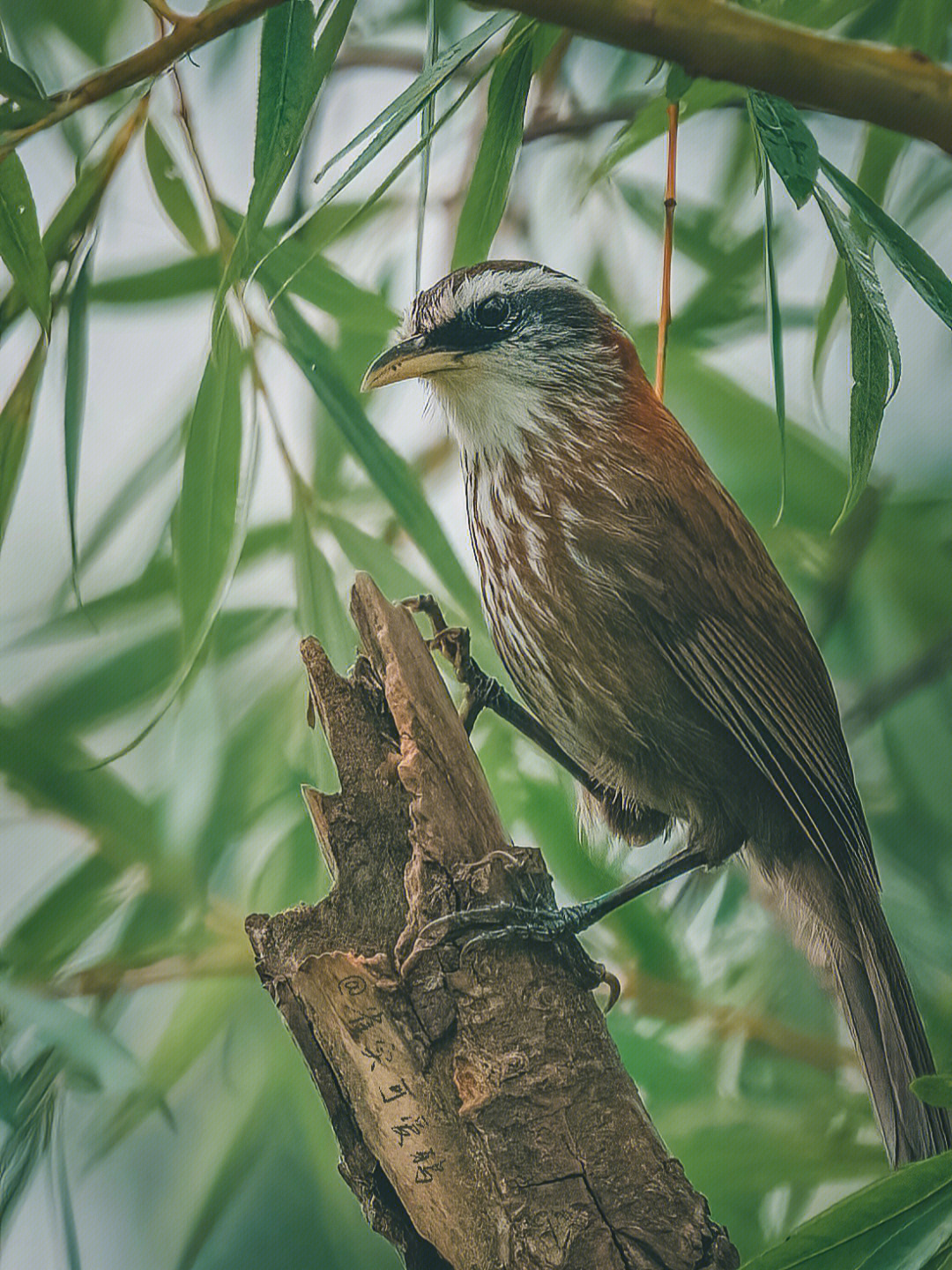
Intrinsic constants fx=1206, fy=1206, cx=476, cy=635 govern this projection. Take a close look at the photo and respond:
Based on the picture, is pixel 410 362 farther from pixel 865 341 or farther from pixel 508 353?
pixel 865 341

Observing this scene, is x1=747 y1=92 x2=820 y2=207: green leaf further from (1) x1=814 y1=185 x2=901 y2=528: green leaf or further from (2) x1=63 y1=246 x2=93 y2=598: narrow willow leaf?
(2) x1=63 y1=246 x2=93 y2=598: narrow willow leaf

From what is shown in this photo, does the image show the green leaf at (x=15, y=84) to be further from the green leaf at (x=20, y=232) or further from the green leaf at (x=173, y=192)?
the green leaf at (x=173, y=192)

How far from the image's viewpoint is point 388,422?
946mm

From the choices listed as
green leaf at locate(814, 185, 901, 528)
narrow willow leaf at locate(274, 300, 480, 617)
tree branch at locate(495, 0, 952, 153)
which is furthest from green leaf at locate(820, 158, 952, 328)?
narrow willow leaf at locate(274, 300, 480, 617)

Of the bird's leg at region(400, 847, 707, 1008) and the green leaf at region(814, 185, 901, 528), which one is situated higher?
the green leaf at region(814, 185, 901, 528)

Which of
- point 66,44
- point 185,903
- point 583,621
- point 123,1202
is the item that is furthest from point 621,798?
point 66,44

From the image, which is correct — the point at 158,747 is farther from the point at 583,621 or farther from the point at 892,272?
the point at 892,272

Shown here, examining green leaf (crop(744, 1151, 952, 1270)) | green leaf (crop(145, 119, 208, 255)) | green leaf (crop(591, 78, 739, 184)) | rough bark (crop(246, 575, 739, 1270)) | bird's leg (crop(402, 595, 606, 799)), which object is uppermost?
green leaf (crop(145, 119, 208, 255))

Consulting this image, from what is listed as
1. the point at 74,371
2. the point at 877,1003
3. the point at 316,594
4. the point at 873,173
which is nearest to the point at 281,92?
the point at 74,371

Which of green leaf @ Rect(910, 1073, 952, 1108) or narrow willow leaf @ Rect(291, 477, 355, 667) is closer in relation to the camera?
green leaf @ Rect(910, 1073, 952, 1108)

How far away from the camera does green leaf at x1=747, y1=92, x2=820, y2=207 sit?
0.53 metres

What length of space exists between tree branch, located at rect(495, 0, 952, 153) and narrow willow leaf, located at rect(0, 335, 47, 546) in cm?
60

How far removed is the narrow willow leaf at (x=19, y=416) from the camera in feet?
2.94

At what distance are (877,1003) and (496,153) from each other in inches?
23.2
